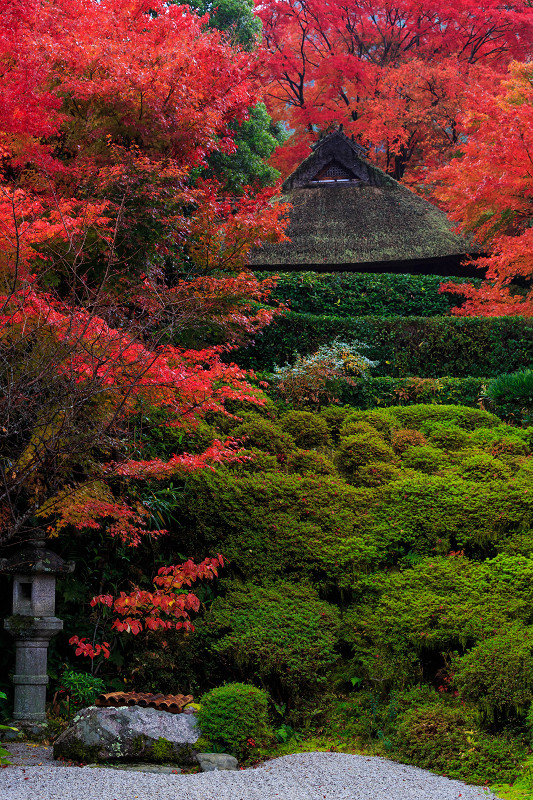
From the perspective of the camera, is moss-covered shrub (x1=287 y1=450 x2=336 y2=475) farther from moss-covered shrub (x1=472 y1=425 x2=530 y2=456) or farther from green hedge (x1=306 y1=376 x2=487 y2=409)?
green hedge (x1=306 y1=376 x2=487 y2=409)

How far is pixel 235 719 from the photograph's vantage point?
4973mm

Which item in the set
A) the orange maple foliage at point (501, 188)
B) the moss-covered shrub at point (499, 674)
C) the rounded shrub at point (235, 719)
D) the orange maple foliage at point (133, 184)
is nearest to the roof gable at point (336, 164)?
the orange maple foliage at point (501, 188)

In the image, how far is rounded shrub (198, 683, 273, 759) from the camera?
4.91 metres

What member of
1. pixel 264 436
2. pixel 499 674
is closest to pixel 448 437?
pixel 264 436

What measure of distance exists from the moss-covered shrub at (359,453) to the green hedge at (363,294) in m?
6.19

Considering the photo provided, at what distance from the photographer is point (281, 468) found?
8.28 meters

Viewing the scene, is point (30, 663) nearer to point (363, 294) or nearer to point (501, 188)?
point (501, 188)

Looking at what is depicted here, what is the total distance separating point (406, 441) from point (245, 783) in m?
5.47

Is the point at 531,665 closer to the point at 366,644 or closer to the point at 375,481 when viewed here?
the point at 366,644

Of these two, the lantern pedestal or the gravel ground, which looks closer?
the gravel ground

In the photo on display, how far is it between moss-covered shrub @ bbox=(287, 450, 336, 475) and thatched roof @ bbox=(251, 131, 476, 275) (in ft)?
31.3

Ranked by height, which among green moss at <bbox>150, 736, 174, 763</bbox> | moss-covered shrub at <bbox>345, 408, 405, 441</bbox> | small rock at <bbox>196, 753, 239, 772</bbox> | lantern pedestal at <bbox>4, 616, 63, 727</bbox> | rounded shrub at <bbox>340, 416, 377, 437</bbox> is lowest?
small rock at <bbox>196, 753, 239, 772</bbox>

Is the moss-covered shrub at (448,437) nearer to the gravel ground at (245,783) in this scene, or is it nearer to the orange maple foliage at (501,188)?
the orange maple foliage at (501,188)

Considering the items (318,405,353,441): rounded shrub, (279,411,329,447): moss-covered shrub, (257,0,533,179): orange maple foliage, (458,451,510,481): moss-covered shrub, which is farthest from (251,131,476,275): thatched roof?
(458,451,510,481): moss-covered shrub
